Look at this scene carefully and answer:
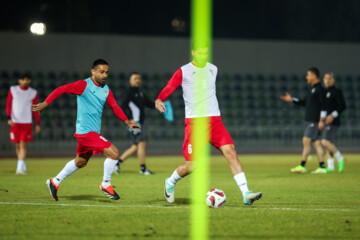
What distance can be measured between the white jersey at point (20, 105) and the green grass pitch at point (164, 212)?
234 centimetres

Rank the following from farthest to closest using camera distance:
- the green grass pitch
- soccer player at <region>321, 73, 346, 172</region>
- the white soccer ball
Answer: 1. soccer player at <region>321, 73, 346, 172</region>
2. the white soccer ball
3. the green grass pitch

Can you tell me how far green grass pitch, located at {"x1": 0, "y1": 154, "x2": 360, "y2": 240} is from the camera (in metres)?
6.17

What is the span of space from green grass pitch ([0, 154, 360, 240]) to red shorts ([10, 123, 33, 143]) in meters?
2.04

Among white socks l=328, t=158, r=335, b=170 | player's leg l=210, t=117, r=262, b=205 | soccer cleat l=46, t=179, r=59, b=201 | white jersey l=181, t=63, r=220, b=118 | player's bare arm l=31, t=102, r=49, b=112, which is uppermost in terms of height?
white jersey l=181, t=63, r=220, b=118

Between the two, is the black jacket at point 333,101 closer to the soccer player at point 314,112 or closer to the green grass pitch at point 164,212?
the soccer player at point 314,112

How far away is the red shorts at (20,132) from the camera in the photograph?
14125mm

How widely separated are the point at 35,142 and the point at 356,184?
17147 millimetres

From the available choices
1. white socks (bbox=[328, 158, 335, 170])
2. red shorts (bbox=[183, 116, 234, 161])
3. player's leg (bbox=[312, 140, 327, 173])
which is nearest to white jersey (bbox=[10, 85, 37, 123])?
red shorts (bbox=[183, 116, 234, 161])

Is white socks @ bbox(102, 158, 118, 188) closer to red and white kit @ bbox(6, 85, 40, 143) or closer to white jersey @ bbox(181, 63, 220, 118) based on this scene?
white jersey @ bbox(181, 63, 220, 118)

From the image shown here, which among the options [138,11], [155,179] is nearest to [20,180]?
[155,179]

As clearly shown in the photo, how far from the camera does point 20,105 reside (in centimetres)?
1410

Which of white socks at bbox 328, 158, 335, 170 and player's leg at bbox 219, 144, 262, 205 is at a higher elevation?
player's leg at bbox 219, 144, 262, 205

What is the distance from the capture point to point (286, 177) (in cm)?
1353

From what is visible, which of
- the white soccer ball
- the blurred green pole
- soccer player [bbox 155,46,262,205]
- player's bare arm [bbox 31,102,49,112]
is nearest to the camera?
the blurred green pole
